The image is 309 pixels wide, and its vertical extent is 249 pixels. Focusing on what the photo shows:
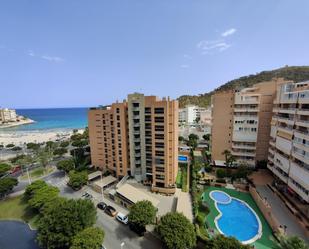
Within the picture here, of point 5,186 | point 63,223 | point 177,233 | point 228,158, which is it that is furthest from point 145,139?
point 5,186

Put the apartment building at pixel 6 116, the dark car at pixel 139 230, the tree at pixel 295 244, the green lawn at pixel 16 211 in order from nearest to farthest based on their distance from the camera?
the tree at pixel 295 244, the dark car at pixel 139 230, the green lawn at pixel 16 211, the apartment building at pixel 6 116

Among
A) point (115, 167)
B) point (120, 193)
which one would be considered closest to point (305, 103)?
point (120, 193)

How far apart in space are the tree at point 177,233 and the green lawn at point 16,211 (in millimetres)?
23808

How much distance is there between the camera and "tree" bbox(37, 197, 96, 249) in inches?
798

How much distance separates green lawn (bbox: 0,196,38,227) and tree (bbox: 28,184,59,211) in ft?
6.29

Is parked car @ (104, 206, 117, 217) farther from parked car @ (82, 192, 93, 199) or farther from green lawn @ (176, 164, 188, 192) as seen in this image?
green lawn @ (176, 164, 188, 192)

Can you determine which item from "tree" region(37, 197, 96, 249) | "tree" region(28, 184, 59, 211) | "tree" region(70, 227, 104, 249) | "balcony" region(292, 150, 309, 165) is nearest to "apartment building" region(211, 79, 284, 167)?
"balcony" region(292, 150, 309, 165)

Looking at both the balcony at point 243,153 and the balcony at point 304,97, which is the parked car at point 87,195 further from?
the balcony at point 304,97

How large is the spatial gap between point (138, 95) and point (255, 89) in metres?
30.6

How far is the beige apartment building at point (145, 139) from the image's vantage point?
35.2 meters

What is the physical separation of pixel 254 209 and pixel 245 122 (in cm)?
2049


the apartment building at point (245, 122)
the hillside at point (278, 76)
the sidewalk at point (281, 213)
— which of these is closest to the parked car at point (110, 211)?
the sidewalk at point (281, 213)

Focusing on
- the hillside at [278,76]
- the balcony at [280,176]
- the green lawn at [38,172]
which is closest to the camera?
the balcony at [280,176]

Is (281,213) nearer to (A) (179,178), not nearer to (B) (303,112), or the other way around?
(B) (303,112)
